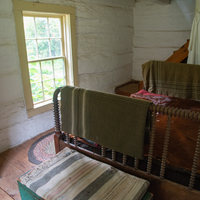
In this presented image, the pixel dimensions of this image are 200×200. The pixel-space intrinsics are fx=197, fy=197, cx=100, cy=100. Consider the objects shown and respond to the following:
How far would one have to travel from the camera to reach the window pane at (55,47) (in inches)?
124

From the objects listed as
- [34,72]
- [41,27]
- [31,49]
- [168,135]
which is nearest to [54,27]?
[41,27]

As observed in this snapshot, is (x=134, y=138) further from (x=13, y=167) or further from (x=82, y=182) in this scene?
(x=13, y=167)

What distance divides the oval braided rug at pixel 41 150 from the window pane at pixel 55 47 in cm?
135

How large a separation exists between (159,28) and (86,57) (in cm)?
198

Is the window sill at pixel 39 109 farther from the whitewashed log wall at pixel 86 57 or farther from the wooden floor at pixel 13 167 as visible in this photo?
the wooden floor at pixel 13 167

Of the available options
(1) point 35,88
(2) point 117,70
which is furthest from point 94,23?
(1) point 35,88

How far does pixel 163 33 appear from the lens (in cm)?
444

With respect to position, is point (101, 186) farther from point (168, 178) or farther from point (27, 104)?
point (27, 104)

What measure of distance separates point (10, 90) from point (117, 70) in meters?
2.54

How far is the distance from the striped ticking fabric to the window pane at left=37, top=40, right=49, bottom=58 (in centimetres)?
188

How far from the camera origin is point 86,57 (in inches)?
144

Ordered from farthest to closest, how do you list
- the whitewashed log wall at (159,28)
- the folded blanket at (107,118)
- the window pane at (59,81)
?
the whitewashed log wall at (159,28) < the window pane at (59,81) < the folded blanket at (107,118)

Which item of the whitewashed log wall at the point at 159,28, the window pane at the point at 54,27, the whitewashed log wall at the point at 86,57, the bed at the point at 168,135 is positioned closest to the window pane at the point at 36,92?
the whitewashed log wall at the point at 86,57

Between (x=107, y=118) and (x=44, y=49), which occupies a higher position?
(x=44, y=49)
